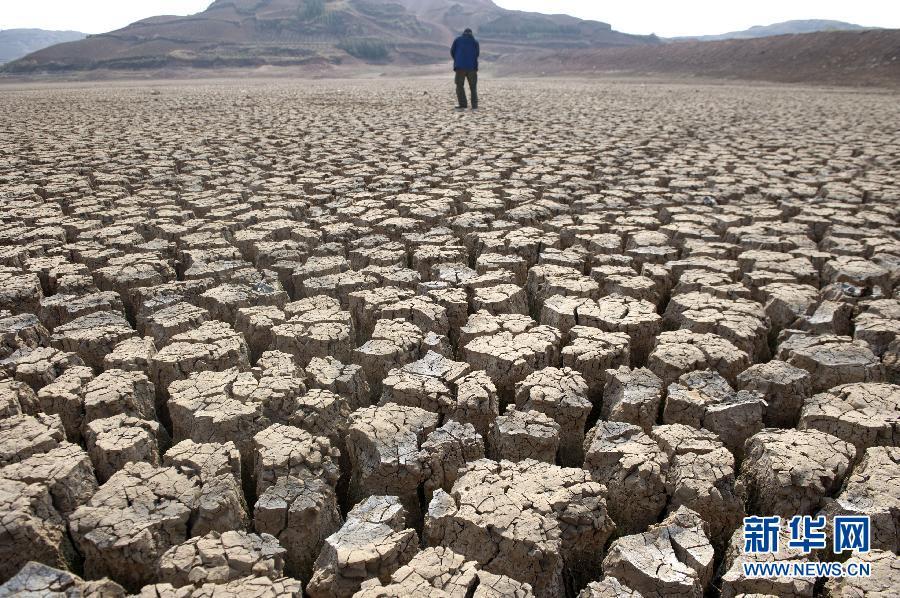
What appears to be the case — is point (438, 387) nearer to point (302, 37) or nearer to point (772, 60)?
point (772, 60)

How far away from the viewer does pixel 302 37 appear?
55.3 m

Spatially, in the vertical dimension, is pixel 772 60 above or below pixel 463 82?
above

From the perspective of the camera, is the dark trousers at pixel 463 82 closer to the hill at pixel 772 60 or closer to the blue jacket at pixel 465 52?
the blue jacket at pixel 465 52

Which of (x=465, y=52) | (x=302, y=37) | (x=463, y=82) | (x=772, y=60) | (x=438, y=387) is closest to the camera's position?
(x=438, y=387)

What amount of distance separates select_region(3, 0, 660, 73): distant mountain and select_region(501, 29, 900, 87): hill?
17.7 m

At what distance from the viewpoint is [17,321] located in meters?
2.46

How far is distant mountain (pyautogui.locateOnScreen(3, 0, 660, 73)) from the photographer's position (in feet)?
130

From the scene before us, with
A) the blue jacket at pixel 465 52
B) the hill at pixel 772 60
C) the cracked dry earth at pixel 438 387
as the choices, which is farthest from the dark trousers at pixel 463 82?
the hill at pixel 772 60

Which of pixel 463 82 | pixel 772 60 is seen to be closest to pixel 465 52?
pixel 463 82

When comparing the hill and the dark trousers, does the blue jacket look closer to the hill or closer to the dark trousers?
the dark trousers

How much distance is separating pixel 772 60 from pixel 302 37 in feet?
141

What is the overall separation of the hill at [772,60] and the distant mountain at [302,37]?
17677mm

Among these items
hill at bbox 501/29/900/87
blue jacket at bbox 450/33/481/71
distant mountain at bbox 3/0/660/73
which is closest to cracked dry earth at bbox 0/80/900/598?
blue jacket at bbox 450/33/481/71

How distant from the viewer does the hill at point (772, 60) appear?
21281 mm
